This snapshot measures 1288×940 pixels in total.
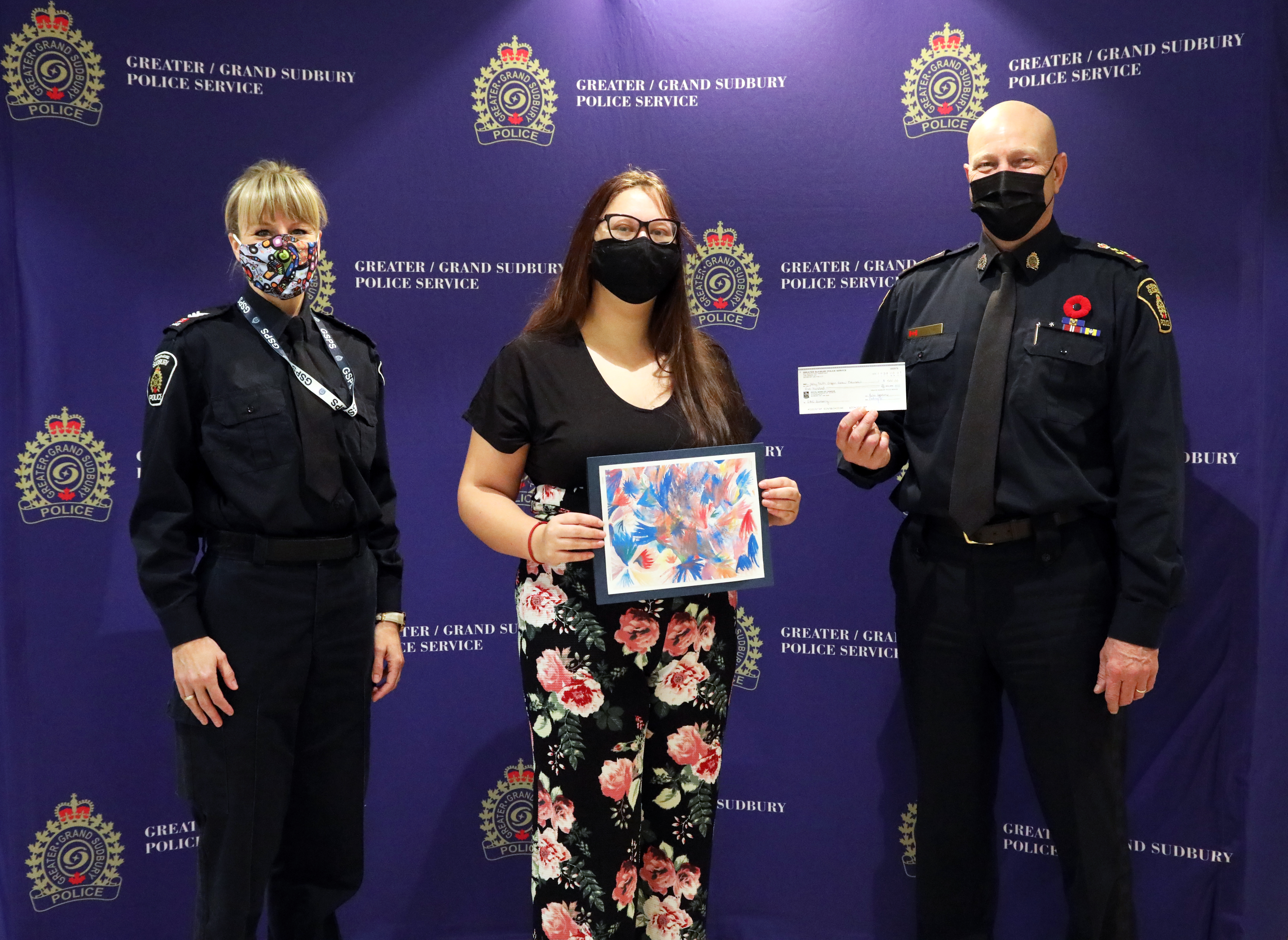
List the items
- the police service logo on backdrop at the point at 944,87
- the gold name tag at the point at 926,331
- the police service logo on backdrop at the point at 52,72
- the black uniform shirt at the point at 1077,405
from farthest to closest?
the police service logo on backdrop at the point at 944,87, the police service logo on backdrop at the point at 52,72, the gold name tag at the point at 926,331, the black uniform shirt at the point at 1077,405

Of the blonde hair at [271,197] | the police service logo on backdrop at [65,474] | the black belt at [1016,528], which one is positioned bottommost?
the black belt at [1016,528]

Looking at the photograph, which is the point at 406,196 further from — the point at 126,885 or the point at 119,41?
the point at 126,885

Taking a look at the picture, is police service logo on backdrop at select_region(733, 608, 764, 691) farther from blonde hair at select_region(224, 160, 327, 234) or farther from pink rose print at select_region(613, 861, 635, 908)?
blonde hair at select_region(224, 160, 327, 234)

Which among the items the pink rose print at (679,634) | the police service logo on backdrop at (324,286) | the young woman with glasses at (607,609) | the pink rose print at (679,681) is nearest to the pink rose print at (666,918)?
the young woman with glasses at (607,609)

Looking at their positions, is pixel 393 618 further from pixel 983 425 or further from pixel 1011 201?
pixel 1011 201

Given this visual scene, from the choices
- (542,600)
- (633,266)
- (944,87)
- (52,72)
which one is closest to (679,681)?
(542,600)

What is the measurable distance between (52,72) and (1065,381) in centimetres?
285

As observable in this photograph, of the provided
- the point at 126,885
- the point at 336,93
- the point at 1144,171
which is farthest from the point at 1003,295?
the point at 126,885

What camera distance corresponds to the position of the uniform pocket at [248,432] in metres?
2.05

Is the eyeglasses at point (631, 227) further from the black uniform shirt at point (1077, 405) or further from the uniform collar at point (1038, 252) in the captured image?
the uniform collar at point (1038, 252)

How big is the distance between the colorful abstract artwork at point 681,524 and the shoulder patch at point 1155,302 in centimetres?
105

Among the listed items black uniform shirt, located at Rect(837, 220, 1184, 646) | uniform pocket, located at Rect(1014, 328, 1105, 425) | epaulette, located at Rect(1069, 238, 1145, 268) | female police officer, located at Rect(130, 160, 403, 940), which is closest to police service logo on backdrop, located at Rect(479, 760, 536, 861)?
female police officer, located at Rect(130, 160, 403, 940)

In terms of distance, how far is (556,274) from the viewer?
10.2 ft

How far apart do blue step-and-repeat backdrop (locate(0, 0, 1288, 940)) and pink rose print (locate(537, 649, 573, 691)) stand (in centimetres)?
116
